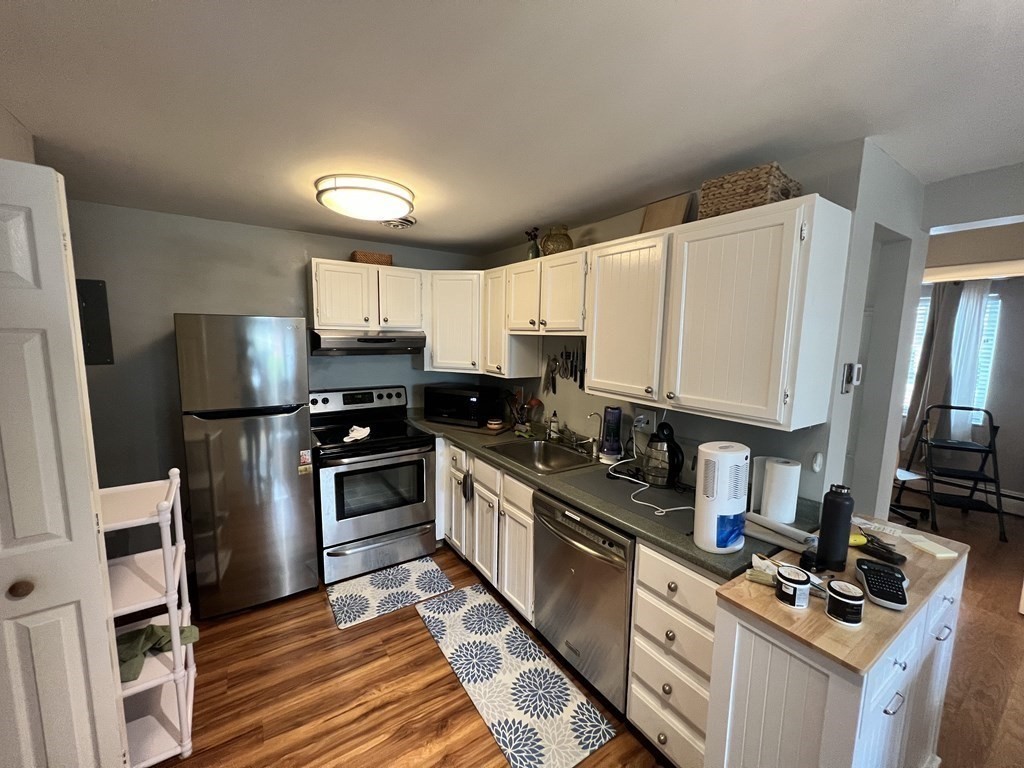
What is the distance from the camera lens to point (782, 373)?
1400mm

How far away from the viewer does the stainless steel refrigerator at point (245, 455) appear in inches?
85.7

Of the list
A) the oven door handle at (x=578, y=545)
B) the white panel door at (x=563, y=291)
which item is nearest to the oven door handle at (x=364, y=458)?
the oven door handle at (x=578, y=545)

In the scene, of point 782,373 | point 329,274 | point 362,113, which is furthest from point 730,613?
point 329,274

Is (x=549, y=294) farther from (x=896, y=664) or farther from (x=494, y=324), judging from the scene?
(x=896, y=664)

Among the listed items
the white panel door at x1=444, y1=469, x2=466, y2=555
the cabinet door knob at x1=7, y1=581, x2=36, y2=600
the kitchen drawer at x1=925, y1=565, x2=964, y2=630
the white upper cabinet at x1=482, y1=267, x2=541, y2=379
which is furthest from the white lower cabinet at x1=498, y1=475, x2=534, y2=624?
the cabinet door knob at x1=7, y1=581, x2=36, y2=600

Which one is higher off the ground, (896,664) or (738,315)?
(738,315)

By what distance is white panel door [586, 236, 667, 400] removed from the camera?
70.2 inches

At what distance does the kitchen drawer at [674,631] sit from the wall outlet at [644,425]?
0.92 m

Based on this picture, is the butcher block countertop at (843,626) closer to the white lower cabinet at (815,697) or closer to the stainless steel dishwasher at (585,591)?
the white lower cabinet at (815,697)

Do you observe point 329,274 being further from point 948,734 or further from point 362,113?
point 948,734

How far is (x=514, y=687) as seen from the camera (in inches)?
74.6

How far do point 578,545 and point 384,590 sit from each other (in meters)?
1.54

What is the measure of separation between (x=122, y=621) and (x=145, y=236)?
2.26 m

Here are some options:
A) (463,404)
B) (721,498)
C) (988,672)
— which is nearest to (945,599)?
(721,498)
